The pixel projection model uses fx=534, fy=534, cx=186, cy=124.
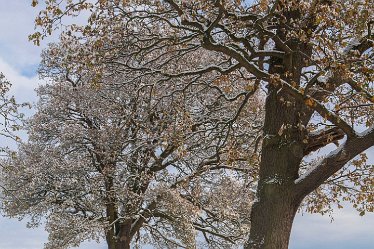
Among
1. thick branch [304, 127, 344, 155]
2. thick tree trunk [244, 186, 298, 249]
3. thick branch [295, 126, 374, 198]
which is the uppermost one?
thick branch [304, 127, 344, 155]

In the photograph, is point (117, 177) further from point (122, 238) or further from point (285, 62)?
point (285, 62)

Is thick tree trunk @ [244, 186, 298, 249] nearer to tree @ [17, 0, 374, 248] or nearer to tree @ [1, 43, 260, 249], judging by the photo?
tree @ [17, 0, 374, 248]

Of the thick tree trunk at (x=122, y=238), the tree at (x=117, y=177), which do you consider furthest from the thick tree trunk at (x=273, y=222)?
the thick tree trunk at (x=122, y=238)

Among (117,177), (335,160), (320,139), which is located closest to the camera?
(335,160)

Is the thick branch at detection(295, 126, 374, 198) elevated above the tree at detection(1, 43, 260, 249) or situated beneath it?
situated beneath

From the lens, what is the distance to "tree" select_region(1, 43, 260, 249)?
19578 millimetres

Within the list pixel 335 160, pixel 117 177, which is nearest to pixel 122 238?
pixel 117 177

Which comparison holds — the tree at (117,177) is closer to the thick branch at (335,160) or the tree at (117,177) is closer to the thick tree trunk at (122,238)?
the thick tree trunk at (122,238)

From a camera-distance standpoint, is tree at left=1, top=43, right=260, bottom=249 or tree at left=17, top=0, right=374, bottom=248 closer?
tree at left=17, top=0, right=374, bottom=248

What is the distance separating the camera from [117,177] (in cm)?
2009

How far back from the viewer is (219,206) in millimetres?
20906

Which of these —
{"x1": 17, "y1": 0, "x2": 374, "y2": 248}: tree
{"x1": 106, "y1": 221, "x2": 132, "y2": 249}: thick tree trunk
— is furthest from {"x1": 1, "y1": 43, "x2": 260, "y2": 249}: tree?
{"x1": 17, "y1": 0, "x2": 374, "y2": 248}: tree

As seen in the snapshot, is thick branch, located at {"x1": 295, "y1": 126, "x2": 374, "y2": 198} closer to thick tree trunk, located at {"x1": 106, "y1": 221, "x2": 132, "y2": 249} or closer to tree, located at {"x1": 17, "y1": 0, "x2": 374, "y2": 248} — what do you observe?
tree, located at {"x1": 17, "y1": 0, "x2": 374, "y2": 248}

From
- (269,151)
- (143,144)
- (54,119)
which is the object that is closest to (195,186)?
(143,144)
